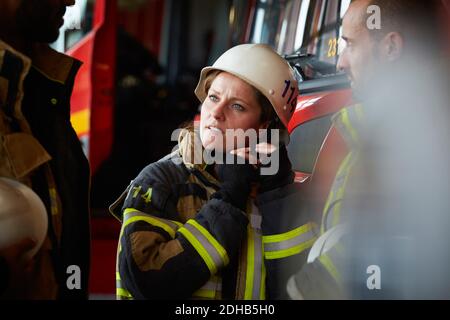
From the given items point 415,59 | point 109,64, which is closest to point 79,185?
point 415,59

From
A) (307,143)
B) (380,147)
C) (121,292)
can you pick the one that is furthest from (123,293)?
(380,147)

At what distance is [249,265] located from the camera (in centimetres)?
161

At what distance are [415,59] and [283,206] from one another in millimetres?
495

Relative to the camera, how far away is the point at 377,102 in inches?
66.2

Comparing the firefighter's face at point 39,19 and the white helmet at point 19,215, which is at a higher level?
the firefighter's face at point 39,19

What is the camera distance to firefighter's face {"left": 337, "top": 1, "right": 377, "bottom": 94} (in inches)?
65.9

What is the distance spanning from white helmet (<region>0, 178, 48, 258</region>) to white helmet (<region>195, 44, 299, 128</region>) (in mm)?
511

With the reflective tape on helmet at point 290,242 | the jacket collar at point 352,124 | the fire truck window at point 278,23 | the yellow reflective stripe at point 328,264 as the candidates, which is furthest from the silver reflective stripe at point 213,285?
the fire truck window at point 278,23

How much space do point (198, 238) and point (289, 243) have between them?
0.79 feet

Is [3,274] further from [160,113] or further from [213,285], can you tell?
[160,113]

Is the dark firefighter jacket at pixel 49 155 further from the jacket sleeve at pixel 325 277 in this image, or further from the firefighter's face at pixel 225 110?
the jacket sleeve at pixel 325 277

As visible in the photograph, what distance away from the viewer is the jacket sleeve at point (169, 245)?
4.99 ft
